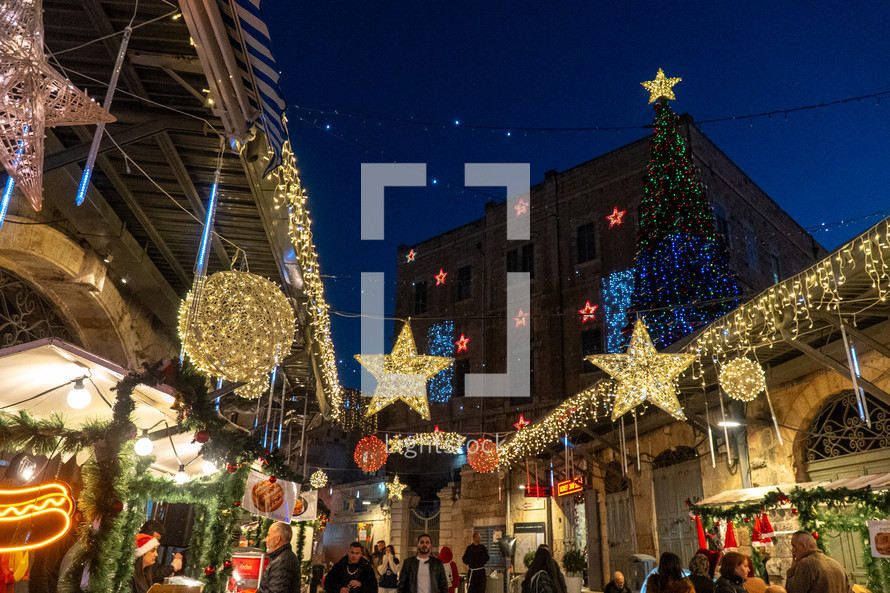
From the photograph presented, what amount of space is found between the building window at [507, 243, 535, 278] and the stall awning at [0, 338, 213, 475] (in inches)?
847

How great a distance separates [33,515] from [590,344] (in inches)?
843

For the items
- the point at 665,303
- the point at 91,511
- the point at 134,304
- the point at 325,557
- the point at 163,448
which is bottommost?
the point at 325,557

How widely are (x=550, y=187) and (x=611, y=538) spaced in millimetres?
15501

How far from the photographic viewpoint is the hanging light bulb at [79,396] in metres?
5.45

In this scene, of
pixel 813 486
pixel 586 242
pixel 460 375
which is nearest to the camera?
pixel 813 486

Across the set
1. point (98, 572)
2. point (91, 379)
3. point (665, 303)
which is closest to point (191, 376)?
point (91, 379)

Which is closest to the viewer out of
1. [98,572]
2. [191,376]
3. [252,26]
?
[252,26]

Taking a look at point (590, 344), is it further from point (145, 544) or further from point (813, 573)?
point (145, 544)

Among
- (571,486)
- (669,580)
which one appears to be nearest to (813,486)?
(669,580)

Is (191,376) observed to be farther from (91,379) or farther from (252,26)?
(252,26)

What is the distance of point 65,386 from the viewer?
18.3 ft

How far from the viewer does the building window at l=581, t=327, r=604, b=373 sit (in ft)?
76.6

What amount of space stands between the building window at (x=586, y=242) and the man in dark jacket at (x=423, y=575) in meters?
18.9

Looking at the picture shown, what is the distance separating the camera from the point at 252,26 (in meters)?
4.38
